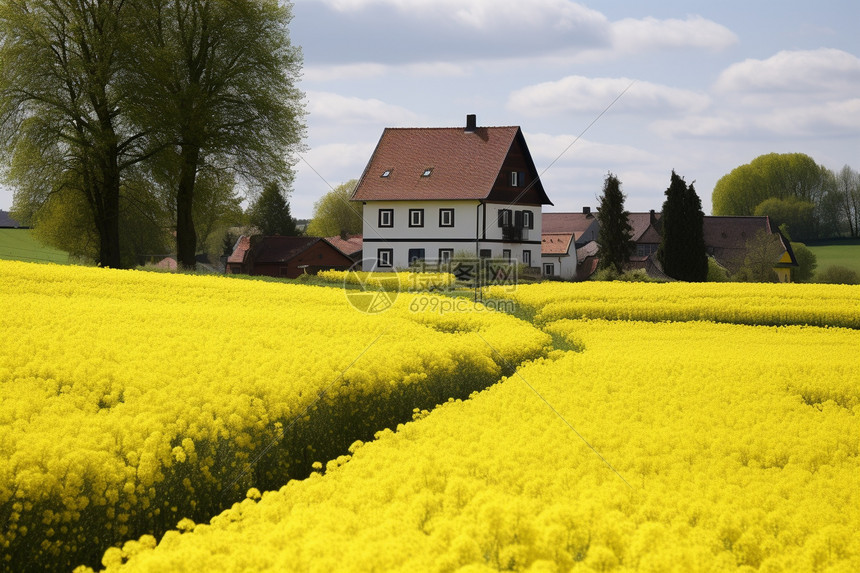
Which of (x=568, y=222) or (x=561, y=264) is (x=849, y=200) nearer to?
(x=568, y=222)

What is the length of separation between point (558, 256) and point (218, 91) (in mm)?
43474

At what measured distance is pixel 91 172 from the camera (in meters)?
37.5

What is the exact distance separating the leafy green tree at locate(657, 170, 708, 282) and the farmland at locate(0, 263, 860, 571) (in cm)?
3851

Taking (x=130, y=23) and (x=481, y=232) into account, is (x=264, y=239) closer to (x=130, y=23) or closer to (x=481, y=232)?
(x=481, y=232)

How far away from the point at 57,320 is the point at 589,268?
6218 cm

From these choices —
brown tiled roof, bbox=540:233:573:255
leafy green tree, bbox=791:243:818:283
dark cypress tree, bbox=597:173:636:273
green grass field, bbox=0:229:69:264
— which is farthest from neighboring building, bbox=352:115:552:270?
leafy green tree, bbox=791:243:818:283

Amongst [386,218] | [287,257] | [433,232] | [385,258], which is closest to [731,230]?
[433,232]

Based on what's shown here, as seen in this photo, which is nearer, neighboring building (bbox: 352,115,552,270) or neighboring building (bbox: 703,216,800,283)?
neighboring building (bbox: 352,115,552,270)

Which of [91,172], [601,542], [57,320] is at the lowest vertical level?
[601,542]

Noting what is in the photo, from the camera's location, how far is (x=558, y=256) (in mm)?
76000

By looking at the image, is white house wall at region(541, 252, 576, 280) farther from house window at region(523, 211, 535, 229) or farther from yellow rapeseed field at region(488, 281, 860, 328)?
yellow rapeseed field at region(488, 281, 860, 328)

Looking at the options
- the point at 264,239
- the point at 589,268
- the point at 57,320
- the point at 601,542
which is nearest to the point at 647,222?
the point at 589,268

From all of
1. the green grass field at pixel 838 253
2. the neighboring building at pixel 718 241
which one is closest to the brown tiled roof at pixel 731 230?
the neighboring building at pixel 718 241

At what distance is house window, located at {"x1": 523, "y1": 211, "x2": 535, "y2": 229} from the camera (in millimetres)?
54844
